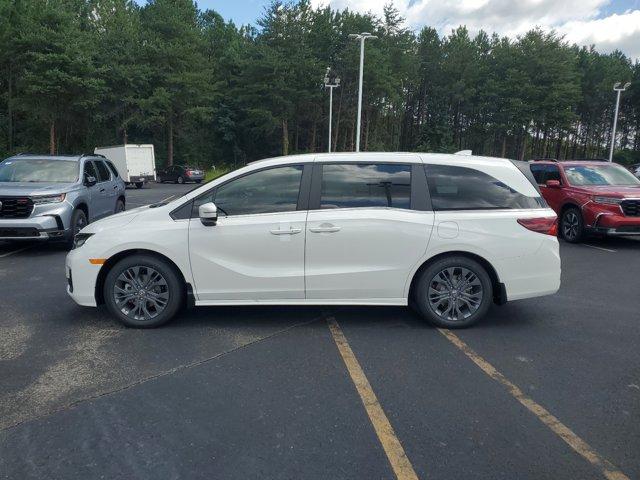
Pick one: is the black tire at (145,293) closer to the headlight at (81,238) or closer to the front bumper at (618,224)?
the headlight at (81,238)

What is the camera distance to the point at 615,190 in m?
10.8

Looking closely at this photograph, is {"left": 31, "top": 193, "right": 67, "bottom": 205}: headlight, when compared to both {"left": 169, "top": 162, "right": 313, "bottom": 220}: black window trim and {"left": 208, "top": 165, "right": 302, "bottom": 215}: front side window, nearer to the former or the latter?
{"left": 169, "top": 162, "right": 313, "bottom": 220}: black window trim

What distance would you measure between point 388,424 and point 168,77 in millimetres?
47450

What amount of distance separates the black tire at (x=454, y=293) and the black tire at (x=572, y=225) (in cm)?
683

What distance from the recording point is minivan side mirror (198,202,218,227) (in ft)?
16.5

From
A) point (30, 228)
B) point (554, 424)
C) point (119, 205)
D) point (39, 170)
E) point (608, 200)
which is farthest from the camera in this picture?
point (119, 205)

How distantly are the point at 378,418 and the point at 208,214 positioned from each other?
252 cm

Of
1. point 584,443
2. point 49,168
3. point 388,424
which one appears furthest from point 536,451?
point 49,168

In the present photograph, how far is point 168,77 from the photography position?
46.2 meters

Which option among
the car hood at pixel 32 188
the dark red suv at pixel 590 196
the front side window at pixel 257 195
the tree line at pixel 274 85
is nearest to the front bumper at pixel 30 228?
the car hood at pixel 32 188

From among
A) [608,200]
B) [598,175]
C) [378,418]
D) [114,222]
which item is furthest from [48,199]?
[598,175]

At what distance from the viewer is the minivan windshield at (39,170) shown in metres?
10.1

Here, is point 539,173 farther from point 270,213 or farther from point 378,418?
point 378,418

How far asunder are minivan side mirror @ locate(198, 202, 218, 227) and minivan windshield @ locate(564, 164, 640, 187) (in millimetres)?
9193
